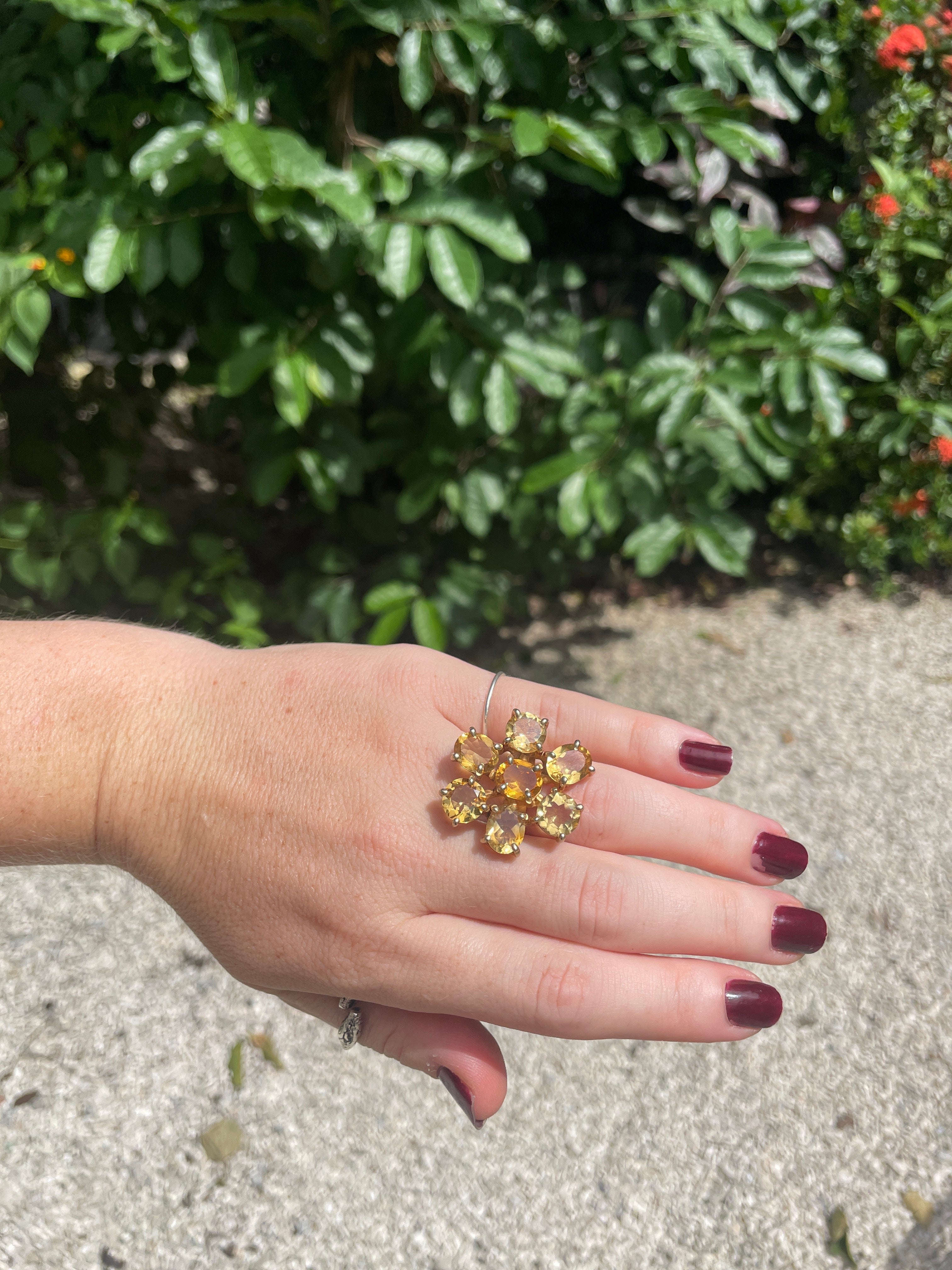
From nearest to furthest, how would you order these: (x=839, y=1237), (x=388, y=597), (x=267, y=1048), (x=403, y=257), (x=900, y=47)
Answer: (x=839, y=1237), (x=403, y=257), (x=267, y=1048), (x=388, y=597), (x=900, y=47)

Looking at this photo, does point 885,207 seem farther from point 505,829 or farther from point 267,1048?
point 267,1048

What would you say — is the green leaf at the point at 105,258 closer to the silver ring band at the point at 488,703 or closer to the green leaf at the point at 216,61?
the green leaf at the point at 216,61

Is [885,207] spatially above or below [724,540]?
above

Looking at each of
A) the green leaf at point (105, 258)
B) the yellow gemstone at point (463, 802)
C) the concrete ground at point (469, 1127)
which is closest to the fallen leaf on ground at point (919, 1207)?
the concrete ground at point (469, 1127)

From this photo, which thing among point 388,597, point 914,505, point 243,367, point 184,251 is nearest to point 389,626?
point 388,597

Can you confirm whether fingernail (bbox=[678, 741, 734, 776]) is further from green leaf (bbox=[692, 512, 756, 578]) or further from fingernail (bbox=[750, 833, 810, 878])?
green leaf (bbox=[692, 512, 756, 578])

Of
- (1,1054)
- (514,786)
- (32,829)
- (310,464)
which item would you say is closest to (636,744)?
(514,786)
